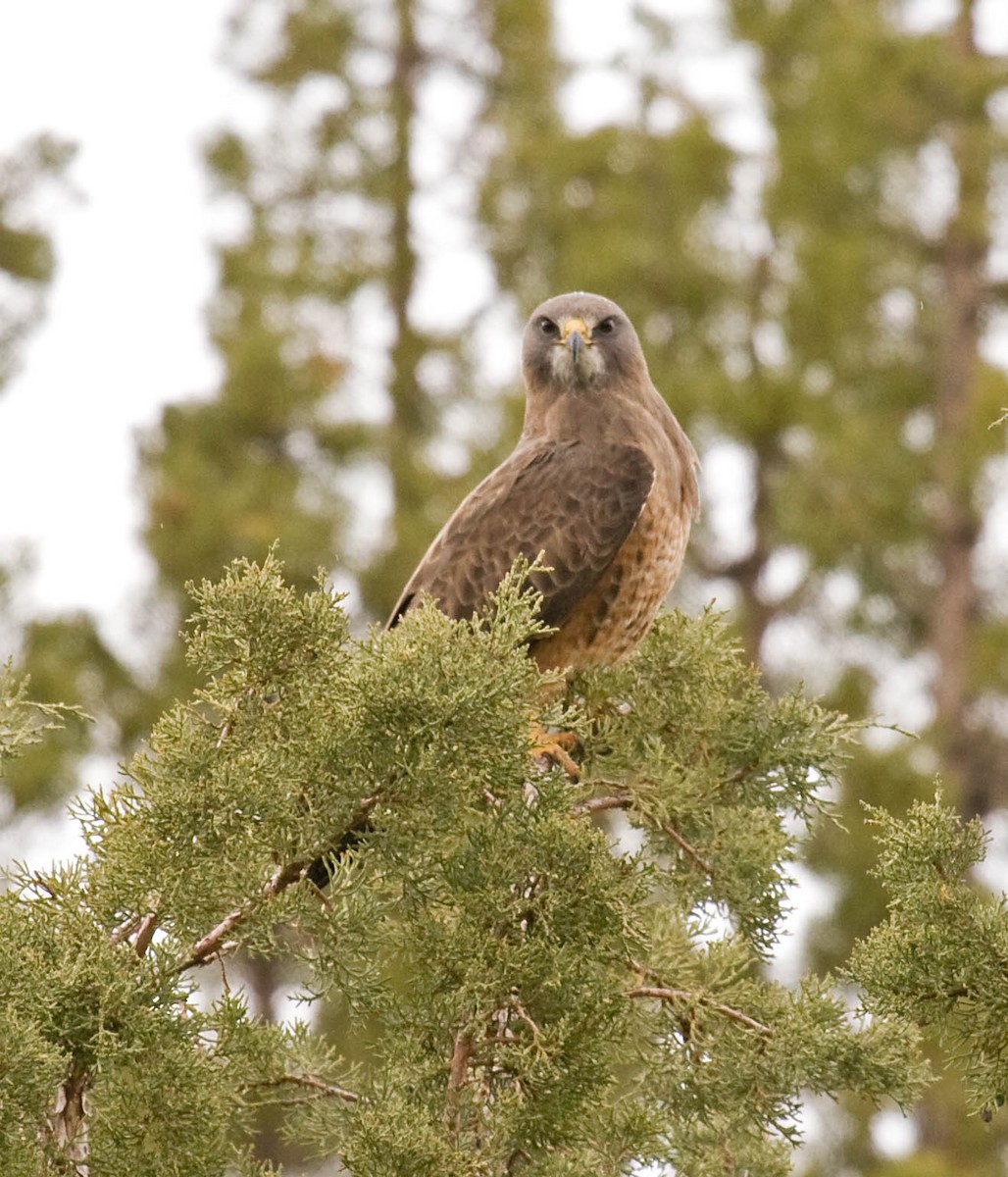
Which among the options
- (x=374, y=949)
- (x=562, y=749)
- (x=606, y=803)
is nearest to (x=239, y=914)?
(x=374, y=949)

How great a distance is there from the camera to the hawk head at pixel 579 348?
666cm

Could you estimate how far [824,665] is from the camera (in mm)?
15062

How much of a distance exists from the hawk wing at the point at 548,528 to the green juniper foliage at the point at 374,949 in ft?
5.95

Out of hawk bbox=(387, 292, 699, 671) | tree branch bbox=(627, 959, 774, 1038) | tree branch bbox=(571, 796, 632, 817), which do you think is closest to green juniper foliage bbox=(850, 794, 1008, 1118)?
tree branch bbox=(627, 959, 774, 1038)

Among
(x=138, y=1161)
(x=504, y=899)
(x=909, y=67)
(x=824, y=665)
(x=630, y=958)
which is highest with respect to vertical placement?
(x=909, y=67)

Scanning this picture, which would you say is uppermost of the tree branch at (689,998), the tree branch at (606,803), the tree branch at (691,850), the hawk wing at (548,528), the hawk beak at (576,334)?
the hawk beak at (576,334)

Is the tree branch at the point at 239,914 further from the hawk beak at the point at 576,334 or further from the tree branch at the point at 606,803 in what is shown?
the hawk beak at the point at 576,334

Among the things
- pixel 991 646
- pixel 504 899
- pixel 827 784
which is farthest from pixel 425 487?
pixel 504 899

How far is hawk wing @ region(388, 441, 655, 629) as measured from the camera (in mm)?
5941

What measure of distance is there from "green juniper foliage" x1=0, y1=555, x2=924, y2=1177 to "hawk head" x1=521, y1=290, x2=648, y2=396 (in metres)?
2.76

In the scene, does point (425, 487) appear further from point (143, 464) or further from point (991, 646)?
point (991, 646)

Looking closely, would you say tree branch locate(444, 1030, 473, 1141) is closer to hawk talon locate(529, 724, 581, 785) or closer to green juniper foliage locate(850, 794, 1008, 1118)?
green juniper foliage locate(850, 794, 1008, 1118)

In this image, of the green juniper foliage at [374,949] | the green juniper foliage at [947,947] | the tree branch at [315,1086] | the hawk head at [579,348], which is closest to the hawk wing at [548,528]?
the hawk head at [579,348]

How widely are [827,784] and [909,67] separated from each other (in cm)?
1183
